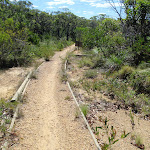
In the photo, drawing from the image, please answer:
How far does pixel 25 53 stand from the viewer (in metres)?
12.8

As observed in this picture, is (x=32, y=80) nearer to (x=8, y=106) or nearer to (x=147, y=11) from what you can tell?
(x=8, y=106)

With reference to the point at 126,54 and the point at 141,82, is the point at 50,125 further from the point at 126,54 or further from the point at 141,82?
the point at 126,54

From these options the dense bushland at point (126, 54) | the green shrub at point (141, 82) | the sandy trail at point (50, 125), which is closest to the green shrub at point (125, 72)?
the dense bushland at point (126, 54)

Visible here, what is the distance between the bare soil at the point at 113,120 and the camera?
169 inches

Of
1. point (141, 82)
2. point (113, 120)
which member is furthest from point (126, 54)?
point (113, 120)

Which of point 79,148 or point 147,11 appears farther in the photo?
point 147,11

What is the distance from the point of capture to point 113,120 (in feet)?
17.6

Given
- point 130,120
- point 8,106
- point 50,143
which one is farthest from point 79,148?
point 8,106

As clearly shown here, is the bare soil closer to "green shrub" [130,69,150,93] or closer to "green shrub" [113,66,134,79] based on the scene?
"green shrub" [130,69,150,93]

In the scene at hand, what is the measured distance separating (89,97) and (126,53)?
519 cm

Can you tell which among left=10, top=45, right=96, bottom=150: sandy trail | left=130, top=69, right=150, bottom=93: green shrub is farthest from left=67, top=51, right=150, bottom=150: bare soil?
left=130, top=69, right=150, bottom=93: green shrub

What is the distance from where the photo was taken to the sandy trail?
3988mm

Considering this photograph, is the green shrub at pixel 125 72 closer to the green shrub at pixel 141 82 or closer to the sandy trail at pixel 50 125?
the green shrub at pixel 141 82

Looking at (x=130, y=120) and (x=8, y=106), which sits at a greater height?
(x=8, y=106)
